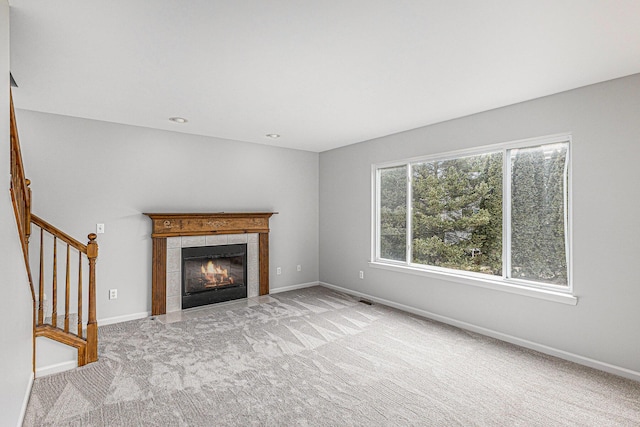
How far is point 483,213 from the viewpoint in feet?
12.4

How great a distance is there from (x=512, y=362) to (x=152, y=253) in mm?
4389

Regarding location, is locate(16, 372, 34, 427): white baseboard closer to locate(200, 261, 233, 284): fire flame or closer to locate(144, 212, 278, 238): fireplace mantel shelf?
locate(144, 212, 278, 238): fireplace mantel shelf

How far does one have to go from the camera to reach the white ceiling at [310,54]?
1.86m

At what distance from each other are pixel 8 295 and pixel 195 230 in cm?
283

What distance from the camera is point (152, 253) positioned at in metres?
4.38

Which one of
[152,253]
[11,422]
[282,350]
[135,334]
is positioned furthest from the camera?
[152,253]

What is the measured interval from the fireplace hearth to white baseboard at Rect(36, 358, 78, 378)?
1.71m

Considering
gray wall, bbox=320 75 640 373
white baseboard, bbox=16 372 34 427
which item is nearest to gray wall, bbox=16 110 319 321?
white baseboard, bbox=16 372 34 427

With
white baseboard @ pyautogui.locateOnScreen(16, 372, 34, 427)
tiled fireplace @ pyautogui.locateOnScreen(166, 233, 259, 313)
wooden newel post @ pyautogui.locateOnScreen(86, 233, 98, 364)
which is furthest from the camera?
tiled fireplace @ pyautogui.locateOnScreen(166, 233, 259, 313)

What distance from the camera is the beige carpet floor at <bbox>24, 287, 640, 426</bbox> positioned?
221cm

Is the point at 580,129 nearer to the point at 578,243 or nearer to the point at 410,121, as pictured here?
the point at 578,243

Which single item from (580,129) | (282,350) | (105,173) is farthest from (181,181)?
(580,129)

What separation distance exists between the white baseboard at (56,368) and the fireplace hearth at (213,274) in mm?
1713

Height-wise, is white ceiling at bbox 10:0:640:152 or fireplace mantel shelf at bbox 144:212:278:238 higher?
white ceiling at bbox 10:0:640:152
